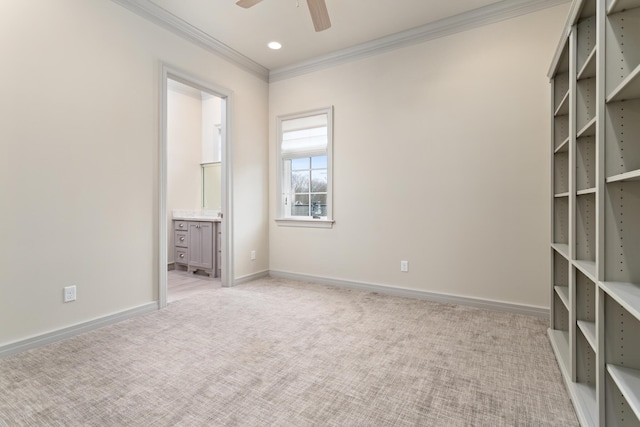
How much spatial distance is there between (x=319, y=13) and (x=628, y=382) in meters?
2.58

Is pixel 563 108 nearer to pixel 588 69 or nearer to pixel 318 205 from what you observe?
pixel 588 69

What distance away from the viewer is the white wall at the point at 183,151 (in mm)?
5102

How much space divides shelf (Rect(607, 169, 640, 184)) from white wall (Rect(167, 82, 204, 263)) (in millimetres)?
5155

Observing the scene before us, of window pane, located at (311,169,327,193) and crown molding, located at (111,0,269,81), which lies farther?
window pane, located at (311,169,327,193)

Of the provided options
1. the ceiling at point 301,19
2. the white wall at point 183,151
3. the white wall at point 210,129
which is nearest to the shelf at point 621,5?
the ceiling at point 301,19

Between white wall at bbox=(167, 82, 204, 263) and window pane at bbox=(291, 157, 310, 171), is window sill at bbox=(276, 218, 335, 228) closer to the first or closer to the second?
window pane at bbox=(291, 157, 310, 171)

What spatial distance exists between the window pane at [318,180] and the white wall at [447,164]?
10.4 inches

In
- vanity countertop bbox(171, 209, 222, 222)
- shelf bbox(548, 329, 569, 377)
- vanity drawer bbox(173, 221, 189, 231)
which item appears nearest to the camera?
shelf bbox(548, 329, 569, 377)

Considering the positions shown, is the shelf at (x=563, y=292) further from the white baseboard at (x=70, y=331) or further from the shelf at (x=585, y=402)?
the white baseboard at (x=70, y=331)

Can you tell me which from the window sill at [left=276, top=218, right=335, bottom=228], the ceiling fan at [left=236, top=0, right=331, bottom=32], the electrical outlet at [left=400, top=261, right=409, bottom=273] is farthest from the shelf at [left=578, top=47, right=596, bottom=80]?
the window sill at [left=276, top=218, right=335, bottom=228]

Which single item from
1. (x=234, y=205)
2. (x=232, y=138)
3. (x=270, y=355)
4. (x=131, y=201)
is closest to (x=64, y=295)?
(x=131, y=201)

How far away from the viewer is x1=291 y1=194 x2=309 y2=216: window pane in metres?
4.35

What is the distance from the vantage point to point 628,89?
1157mm

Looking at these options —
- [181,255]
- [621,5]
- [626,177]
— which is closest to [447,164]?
[621,5]
